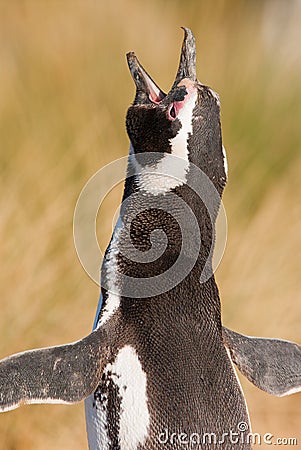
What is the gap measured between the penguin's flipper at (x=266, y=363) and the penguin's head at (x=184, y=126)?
12.6 inches

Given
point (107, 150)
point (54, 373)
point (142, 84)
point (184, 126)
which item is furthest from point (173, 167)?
point (107, 150)

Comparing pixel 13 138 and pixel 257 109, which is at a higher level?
pixel 257 109

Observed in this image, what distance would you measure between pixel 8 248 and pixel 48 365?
3.47ft

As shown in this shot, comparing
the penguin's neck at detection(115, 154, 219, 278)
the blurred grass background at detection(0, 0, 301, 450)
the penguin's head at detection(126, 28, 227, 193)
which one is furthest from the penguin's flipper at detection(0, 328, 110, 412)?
the blurred grass background at detection(0, 0, 301, 450)

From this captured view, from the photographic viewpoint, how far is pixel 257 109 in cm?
293

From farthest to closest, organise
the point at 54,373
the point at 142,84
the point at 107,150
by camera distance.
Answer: the point at 107,150 < the point at 142,84 < the point at 54,373

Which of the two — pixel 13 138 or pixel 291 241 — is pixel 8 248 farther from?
pixel 291 241

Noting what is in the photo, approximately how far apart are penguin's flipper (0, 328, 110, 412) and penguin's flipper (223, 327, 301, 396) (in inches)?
10.9

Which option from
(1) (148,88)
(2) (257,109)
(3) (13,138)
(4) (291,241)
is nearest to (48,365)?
(1) (148,88)

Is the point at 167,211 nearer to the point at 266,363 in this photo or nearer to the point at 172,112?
the point at 172,112

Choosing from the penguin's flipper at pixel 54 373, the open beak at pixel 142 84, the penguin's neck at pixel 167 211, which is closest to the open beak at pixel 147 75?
the open beak at pixel 142 84

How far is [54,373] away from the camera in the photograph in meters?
1.34

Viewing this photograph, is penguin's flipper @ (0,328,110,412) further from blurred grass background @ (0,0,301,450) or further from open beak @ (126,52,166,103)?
blurred grass background @ (0,0,301,450)

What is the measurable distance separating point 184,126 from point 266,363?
0.50m
